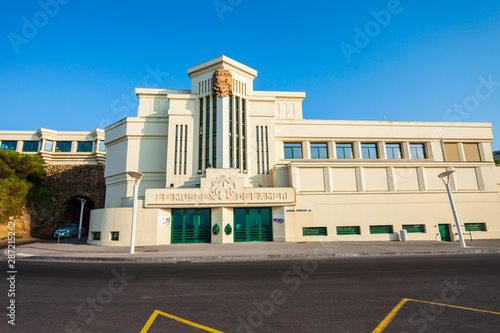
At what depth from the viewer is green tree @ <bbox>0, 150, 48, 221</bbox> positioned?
30.5 m

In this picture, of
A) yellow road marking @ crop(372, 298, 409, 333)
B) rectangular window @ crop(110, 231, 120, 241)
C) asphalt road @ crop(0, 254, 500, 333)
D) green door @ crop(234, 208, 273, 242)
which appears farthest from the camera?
green door @ crop(234, 208, 273, 242)

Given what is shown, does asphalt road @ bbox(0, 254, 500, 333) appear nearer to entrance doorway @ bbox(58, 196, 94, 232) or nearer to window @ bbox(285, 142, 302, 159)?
window @ bbox(285, 142, 302, 159)

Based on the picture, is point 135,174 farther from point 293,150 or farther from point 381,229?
point 381,229

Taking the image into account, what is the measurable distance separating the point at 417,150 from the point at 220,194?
90.1ft

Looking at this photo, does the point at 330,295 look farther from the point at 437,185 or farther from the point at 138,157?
the point at 138,157

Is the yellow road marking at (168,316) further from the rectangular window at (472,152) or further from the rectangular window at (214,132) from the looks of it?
the rectangular window at (472,152)

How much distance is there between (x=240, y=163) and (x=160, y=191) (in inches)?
358

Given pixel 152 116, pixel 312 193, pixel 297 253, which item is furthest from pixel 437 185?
pixel 152 116

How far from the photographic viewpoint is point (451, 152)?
3209 centimetres

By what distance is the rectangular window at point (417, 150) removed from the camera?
32.0m

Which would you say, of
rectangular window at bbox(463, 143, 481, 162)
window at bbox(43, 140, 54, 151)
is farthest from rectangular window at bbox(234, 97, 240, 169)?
window at bbox(43, 140, 54, 151)

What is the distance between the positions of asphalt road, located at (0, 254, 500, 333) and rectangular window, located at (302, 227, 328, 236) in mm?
13062

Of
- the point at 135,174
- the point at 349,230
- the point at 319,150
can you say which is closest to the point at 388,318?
the point at 135,174

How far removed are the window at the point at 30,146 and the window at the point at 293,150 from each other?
39799mm
